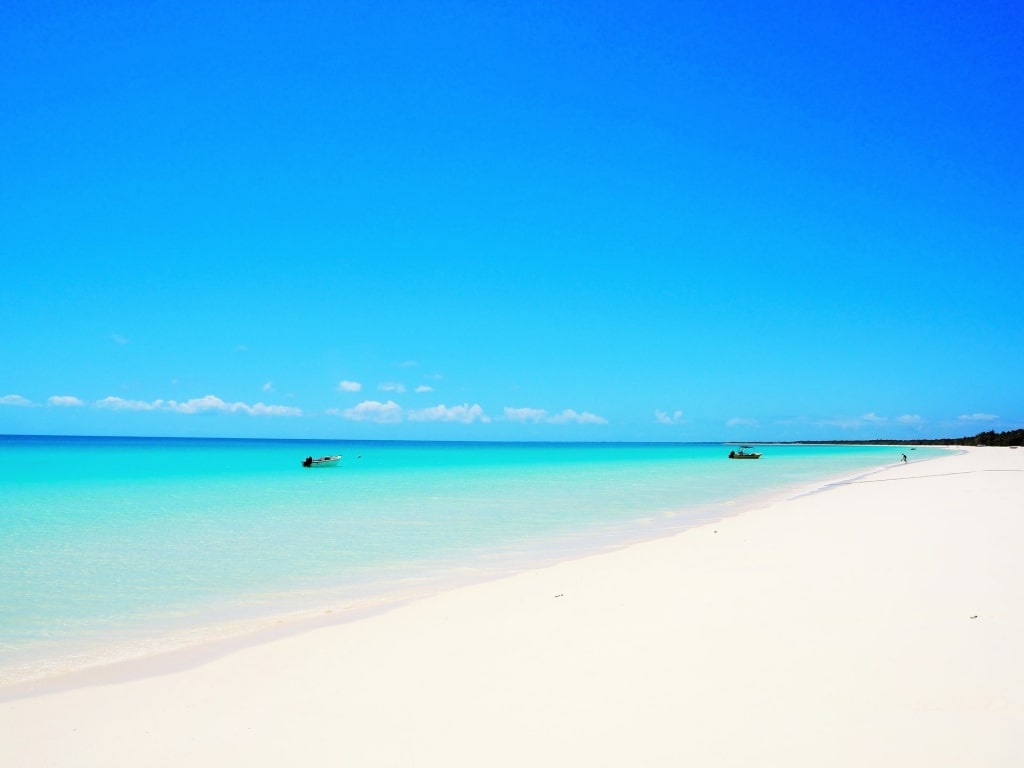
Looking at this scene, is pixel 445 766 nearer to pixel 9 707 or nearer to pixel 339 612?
pixel 9 707

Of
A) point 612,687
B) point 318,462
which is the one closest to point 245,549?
point 612,687

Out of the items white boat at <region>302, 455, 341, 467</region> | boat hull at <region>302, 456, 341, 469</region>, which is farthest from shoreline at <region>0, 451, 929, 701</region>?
white boat at <region>302, 455, 341, 467</region>

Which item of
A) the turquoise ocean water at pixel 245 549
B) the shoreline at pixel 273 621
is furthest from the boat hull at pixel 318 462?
the shoreline at pixel 273 621

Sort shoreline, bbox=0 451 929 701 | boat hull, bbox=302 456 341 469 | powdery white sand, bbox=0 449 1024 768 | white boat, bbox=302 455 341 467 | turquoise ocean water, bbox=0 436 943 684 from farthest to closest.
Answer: white boat, bbox=302 455 341 467
boat hull, bbox=302 456 341 469
turquoise ocean water, bbox=0 436 943 684
shoreline, bbox=0 451 929 701
powdery white sand, bbox=0 449 1024 768

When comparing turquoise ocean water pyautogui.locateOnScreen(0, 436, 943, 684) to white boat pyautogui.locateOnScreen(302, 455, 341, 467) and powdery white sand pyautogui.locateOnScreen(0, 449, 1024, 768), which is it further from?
white boat pyautogui.locateOnScreen(302, 455, 341, 467)

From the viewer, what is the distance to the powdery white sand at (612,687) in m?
3.80

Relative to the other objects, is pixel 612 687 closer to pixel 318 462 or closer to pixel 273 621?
pixel 273 621

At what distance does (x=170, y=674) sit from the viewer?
214 inches

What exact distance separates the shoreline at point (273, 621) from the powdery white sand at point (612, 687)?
33 centimetres

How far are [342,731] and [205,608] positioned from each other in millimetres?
4746

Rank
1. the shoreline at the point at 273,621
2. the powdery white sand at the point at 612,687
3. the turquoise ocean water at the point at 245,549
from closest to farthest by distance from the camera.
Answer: the powdery white sand at the point at 612,687
the shoreline at the point at 273,621
the turquoise ocean water at the point at 245,549

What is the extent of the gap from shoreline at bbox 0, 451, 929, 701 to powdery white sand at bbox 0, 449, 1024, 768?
330 mm

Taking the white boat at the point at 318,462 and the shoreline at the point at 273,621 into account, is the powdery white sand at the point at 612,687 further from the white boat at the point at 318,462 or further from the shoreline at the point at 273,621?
the white boat at the point at 318,462

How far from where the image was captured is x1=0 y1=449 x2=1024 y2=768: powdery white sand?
3.80 meters
